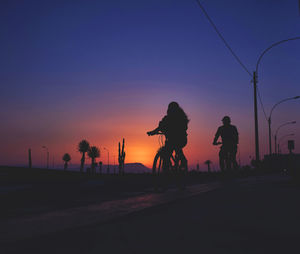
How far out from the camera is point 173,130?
319 inches

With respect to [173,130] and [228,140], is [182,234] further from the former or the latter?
[228,140]

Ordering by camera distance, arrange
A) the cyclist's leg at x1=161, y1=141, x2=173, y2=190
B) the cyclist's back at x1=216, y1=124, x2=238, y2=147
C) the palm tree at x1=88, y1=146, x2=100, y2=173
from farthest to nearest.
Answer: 1. the palm tree at x1=88, y1=146, x2=100, y2=173
2. the cyclist's back at x1=216, y1=124, x2=238, y2=147
3. the cyclist's leg at x1=161, y1=141, x2=173, y2=190

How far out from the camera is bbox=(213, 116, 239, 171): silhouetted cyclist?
38.1 ft

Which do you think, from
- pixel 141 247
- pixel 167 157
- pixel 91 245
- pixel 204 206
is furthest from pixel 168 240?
pixel 167 157

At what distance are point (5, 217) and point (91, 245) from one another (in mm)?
2017

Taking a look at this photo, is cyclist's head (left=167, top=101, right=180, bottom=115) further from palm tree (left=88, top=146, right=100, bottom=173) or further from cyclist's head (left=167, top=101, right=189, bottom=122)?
palm tree (left=88, top=146, right=100, bottom=173)

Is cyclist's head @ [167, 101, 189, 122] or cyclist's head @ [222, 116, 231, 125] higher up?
cyclist's head @ [222, 116, 231, 125]

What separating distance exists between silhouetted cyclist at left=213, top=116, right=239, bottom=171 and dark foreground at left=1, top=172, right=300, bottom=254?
7.07m

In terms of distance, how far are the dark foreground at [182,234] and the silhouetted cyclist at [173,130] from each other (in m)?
3.52

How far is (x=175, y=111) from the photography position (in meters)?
8.18

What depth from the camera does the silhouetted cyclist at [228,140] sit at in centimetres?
1162

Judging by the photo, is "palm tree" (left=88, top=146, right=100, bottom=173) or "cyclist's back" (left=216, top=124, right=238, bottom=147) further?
"palm tree" (left=88, top=146, right=100, bottom=173)

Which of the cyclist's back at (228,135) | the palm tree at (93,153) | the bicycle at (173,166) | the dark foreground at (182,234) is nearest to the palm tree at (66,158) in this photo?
the palm tree at (93,153)

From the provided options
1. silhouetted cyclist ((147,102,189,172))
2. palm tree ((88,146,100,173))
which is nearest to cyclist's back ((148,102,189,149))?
silhouetted cyclist ((147,102,189,172))
